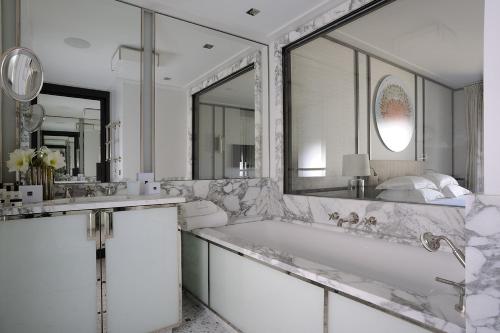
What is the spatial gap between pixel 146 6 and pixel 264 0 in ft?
3.24

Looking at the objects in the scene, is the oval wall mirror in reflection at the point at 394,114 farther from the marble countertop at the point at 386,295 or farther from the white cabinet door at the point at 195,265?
the white cabinet door at the point at 195,265

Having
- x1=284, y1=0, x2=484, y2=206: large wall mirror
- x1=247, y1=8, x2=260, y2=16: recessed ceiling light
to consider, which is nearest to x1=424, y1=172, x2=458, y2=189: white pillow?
x1=284, y1=0, x2=484, y2=206: large wall mirror

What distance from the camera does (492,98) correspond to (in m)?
0.91

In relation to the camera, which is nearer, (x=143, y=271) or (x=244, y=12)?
(x=143, y=271)

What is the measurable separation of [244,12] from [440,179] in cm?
209

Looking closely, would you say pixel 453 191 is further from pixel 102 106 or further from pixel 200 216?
pixel 102 106

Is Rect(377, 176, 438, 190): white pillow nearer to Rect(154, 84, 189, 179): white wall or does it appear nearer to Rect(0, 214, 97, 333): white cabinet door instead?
Rect(154, 84, 189, 179): white wall

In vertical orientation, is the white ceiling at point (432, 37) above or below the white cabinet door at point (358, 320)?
above

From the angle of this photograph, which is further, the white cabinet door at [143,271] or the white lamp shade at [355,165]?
the white lamp shade at [355,165]

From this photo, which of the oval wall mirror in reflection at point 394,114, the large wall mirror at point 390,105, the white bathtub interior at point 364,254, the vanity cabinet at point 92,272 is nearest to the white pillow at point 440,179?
the large wall mirror at point 390,105

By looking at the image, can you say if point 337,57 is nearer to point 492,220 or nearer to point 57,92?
point 492,220

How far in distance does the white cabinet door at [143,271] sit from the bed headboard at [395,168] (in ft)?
5.15

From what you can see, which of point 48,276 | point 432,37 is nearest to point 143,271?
point 48,276

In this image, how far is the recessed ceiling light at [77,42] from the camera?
2207mm
